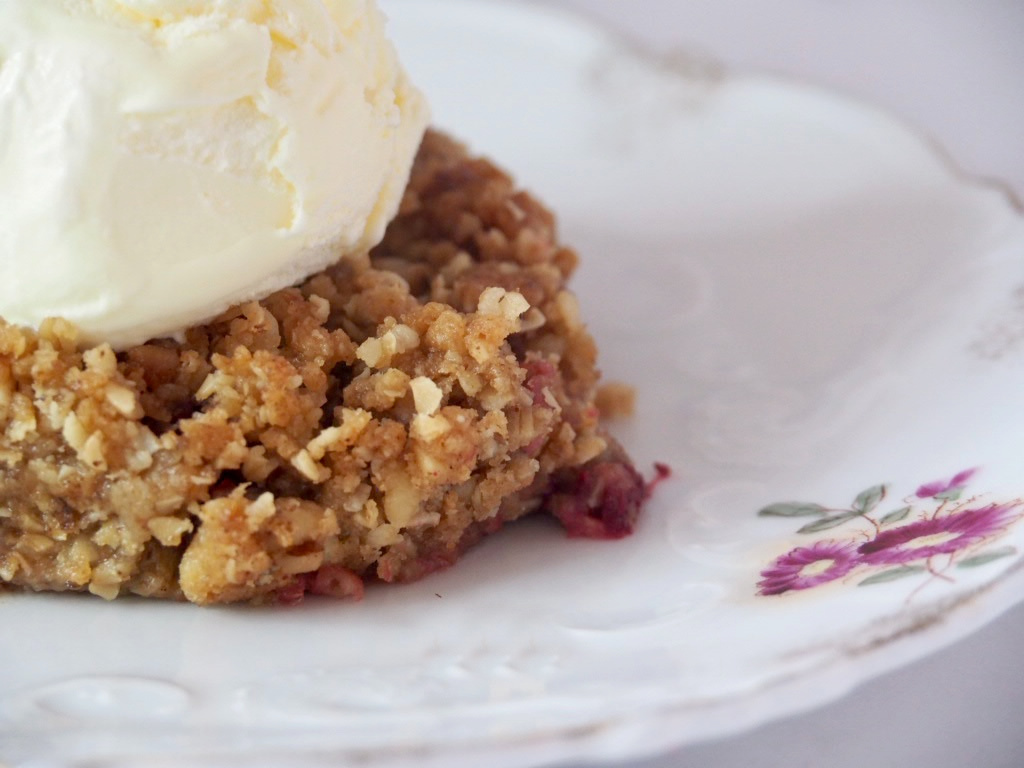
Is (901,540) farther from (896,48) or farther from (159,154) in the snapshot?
(896,48)

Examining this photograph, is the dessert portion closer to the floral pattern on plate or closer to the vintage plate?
the vintage plate

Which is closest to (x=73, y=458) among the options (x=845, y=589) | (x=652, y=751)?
(x=652, y=751)

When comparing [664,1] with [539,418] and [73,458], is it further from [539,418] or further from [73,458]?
[73,458]

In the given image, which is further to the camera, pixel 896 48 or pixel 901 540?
pixel 896 48

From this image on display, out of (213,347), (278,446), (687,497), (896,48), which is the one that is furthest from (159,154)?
(896,48)

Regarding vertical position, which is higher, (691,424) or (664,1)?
(664,1)

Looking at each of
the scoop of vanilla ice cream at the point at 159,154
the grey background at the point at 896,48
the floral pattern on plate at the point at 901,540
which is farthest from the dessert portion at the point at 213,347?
the grey background at the point at 896,48

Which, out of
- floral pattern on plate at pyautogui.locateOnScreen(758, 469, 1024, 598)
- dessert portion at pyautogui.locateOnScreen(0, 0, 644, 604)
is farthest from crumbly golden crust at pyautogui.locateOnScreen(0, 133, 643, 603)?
floral pattern on plate at pyautogui.locateOnScreen(758, 469, 1024, 598)
